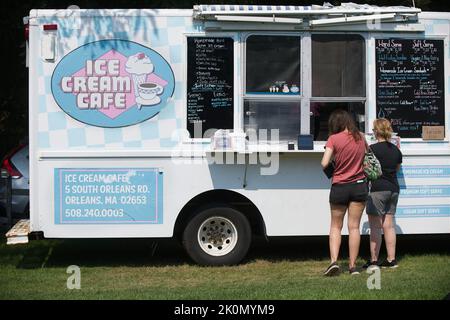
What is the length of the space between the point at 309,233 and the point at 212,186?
4.06 ft

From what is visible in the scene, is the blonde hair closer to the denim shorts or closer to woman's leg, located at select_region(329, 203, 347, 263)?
the denim shorts

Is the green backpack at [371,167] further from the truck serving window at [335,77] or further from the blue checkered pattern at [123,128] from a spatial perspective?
the blue checkered pattern at [123,128]

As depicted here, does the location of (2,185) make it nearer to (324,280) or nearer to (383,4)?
(324,280)

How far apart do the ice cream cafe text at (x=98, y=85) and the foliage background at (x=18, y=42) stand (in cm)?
313

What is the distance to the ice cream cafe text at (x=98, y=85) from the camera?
8.84m

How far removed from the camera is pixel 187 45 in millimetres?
8945

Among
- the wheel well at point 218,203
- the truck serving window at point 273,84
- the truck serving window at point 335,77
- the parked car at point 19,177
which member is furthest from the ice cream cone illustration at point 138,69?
the parked car at point 19,177

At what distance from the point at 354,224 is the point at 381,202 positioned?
0.49 metres

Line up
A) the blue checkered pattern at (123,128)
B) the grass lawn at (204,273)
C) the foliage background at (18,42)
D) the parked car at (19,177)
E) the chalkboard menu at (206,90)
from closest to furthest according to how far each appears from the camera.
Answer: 1. the grass lawn at (204,273)
2. the blue checkered pattern at (123,128)
3. the chalkboard menu at (206,90)
4. the parked car at (19,177)
5. the foliage background at (18,42)

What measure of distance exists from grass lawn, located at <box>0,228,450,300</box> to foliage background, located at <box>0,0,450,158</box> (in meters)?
3.48

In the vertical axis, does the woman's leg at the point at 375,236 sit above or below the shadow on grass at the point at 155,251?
above

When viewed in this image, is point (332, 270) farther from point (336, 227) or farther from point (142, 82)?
point (142, 82)

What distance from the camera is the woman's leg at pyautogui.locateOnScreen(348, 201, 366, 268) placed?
8.38 m

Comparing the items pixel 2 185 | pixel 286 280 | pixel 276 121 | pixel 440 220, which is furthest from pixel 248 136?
pixel 2 185
